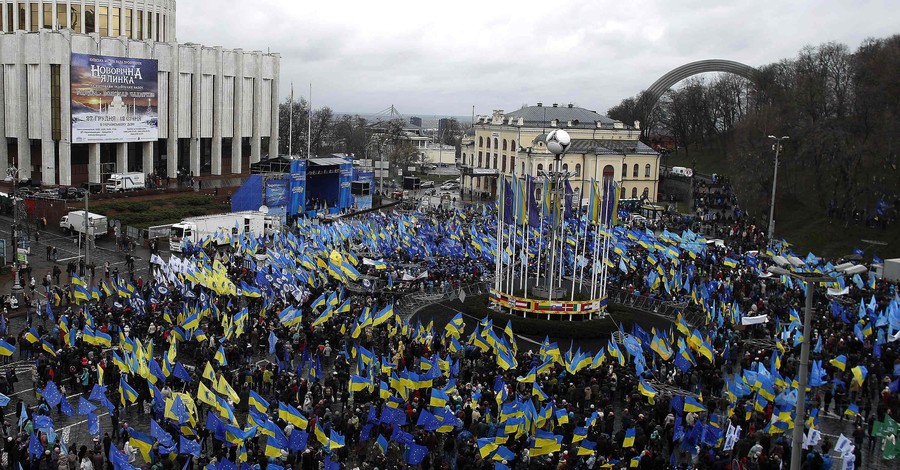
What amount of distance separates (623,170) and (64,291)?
53.2 m

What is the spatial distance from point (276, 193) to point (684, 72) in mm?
92375

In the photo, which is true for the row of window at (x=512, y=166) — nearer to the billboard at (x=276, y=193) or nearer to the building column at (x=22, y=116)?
the billboard at (x=276, y=193)

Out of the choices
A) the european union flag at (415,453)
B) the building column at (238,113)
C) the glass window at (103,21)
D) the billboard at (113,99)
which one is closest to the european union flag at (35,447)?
the european union flag at (415,453)

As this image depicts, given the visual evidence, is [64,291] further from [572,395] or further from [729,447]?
[729,447]

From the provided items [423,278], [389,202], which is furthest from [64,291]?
[389,202]

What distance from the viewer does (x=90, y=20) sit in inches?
2854

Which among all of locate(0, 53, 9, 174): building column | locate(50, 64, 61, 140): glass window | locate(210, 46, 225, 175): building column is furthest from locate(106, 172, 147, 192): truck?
locate(210, 46, 225, 175): building column

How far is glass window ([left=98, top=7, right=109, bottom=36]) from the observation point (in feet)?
240

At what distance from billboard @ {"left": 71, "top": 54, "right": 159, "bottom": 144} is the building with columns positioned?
0.86 meters

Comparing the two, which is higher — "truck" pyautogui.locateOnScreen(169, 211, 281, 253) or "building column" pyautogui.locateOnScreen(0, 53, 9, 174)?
"building column" pyautogui.locateOnScreen(0, 53, 9, 174)

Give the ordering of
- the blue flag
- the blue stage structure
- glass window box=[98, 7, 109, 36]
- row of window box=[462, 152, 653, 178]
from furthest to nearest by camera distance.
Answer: row of window box=[462, 152, 653, 178] → glass window box=[98, 7, 109, 36] → the blue stage structure → the blue flag

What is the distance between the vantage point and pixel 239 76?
77812 millimetres

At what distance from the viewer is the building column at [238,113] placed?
7769 centimetres

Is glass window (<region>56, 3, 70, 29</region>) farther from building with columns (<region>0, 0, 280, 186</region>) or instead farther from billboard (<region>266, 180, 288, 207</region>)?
billboard (<region>266, 180, 288, 207</region>)
